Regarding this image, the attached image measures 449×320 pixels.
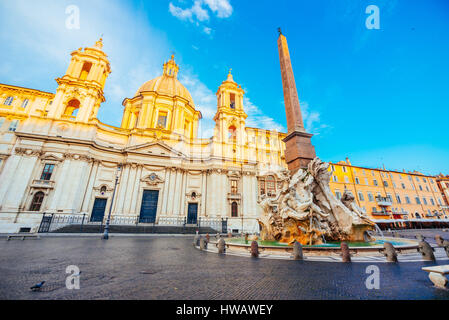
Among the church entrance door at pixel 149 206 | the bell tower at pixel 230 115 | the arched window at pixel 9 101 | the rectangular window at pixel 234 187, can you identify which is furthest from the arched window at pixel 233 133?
the arched window at pixel 9 101

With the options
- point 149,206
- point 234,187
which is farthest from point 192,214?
point 234,187

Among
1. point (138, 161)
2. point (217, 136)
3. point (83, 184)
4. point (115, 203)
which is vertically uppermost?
point (217, 136)

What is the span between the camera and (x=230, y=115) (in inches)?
1223

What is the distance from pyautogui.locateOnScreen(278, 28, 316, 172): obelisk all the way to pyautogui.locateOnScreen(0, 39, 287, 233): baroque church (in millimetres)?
14968

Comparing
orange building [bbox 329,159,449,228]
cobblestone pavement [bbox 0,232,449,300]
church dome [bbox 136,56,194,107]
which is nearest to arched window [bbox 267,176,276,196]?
orange building [bbox 329,159,449,228]

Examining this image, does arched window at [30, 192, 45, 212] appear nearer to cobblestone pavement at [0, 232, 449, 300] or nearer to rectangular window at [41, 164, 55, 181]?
rectangular window at [41, 164, 55, 181]

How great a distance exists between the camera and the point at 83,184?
21.8m

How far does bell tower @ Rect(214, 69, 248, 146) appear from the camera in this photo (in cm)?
3031

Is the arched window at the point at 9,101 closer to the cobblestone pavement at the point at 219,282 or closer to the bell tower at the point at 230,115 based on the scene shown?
the bell tower at the point at 230,115
